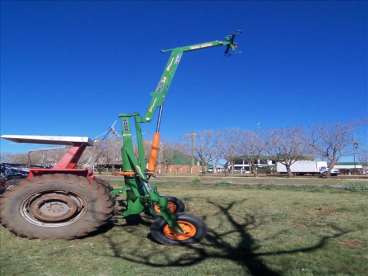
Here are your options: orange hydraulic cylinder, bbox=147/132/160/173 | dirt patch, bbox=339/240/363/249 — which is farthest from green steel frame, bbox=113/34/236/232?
dirt patch, bbox=339/240/363/249

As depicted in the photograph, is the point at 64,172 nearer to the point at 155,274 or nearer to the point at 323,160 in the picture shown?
the point at 155,274

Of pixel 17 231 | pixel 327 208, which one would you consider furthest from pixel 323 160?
pixel 17 231

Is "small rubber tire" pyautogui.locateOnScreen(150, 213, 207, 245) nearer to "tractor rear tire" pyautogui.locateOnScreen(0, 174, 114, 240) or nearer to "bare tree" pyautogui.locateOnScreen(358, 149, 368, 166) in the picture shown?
"tractor rear tire" pyautogui.locateOnScreen(0, 174, 114, 240)

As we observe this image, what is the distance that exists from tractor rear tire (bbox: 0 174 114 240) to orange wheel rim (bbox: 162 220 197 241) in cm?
112

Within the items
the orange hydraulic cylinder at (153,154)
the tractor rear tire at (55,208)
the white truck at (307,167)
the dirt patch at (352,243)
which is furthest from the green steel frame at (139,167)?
the white truck at (307,167)

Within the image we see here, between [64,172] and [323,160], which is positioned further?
[323,160]

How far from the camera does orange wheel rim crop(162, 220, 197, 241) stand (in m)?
7.66

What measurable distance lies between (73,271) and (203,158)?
8803cm

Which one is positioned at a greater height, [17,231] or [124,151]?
[124,151]

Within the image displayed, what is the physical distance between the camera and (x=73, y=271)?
576 cm

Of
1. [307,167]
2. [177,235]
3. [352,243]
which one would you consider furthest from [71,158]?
[307,167]

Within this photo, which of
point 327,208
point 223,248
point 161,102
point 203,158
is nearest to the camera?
point 223,248

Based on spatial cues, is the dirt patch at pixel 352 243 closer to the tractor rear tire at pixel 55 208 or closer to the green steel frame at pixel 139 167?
the green steel frame at pixel 139 167

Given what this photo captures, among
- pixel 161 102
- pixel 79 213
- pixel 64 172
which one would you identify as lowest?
pixel 79 213
